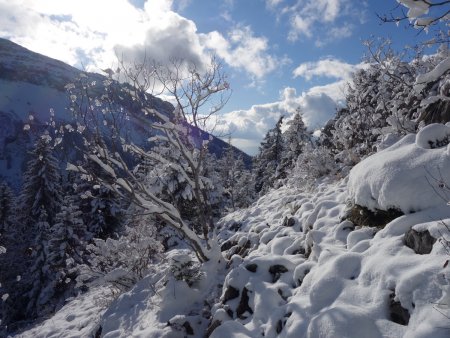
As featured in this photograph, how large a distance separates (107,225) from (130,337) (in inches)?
721

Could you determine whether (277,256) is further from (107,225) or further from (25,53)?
(25,53)

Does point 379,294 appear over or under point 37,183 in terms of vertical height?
under

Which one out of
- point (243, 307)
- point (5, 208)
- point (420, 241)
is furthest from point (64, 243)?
point (420, 241)

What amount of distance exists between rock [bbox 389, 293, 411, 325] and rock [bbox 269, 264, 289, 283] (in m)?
2.58

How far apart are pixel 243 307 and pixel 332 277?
1940 mm

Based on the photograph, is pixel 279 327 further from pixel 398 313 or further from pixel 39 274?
pixel 39 274

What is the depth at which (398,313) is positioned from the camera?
3971 millimetres

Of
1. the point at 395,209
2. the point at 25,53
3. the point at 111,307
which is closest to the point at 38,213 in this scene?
the point at 111,307

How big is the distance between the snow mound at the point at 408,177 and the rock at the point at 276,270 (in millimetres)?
1871

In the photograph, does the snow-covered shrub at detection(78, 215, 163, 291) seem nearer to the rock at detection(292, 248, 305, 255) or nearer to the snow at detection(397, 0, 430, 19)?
the rock at detection(292, 248, 305, 255)

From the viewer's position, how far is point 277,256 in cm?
702

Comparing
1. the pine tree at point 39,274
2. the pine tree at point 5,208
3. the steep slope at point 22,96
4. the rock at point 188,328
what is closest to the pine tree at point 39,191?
the pine tree at point 39,274

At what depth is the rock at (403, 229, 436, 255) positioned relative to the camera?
4.41 m

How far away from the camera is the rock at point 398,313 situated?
12.8ft
